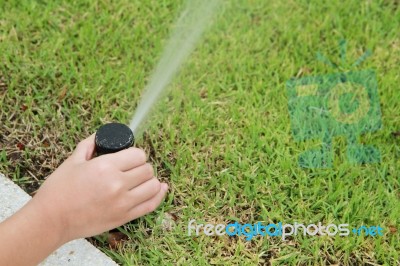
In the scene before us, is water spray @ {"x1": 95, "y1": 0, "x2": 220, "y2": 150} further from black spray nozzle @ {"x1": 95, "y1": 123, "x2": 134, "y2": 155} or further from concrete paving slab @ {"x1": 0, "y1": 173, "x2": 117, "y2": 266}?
concrete paving slab @ {"x1": 0, "y1": 173, "x2": 117, "y2": 266}

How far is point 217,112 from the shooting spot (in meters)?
2.79

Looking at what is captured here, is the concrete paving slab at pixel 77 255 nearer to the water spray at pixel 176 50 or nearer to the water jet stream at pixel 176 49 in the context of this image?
the water spray at pixel 176 50

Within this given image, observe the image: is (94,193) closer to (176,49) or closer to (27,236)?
(27,236)

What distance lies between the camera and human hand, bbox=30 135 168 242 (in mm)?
1890

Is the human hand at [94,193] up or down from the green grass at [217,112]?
up

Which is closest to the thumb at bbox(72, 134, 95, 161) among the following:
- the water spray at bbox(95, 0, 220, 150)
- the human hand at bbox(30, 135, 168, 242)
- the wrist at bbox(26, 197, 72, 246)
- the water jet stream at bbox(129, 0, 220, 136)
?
the human hand at bbox(30, 135, 168, 242)

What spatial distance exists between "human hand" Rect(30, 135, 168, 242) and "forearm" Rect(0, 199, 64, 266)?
0.02 m

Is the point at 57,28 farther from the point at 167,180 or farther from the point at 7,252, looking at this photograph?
the point at 7,252

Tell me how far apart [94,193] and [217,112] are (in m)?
1.01

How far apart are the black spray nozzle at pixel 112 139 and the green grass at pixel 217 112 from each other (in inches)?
17.6

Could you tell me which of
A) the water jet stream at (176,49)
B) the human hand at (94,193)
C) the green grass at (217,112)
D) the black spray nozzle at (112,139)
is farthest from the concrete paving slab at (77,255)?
the water jet stream at (176,49)

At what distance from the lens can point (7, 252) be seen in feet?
6.00

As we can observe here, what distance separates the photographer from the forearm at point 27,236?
1834mm

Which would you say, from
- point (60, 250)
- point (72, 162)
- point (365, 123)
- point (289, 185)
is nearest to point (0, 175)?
point (60, 250)
